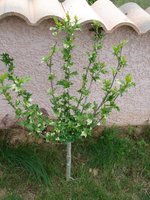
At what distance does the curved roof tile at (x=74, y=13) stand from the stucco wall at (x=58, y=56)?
0.14m

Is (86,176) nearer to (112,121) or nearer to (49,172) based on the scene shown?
(49,172)

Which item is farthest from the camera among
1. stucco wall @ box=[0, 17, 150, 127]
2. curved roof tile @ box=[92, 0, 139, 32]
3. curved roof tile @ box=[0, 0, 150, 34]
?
stucco wall @ box=[0, 17, 150, 127]

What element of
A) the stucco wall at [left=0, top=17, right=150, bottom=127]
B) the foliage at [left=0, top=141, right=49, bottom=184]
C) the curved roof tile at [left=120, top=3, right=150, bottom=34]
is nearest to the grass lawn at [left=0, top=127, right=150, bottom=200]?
the foliage at [left=0, top=141, right=49, bottom=184]

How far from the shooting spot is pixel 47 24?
2959mm

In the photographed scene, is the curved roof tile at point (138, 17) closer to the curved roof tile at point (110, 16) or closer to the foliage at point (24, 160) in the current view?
the curved roof tile at point (110, 16)

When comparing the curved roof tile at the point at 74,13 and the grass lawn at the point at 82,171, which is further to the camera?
the grass lawn at the point at 82,171


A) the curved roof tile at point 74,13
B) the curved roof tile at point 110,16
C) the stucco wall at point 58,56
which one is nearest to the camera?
the curved roof tile at point 74,13

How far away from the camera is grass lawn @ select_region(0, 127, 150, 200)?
2.95m

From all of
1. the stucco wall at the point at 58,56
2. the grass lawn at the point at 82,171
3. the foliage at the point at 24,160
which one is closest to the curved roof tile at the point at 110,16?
the stucco wall at the point at 58,56

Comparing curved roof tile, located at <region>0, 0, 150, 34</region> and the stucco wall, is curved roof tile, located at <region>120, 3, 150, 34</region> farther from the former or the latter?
the stucco wall

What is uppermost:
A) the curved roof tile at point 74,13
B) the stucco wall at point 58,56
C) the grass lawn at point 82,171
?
the curved roof tile at point 74,13

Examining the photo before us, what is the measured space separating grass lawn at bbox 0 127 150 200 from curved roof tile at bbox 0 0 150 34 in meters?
1.17

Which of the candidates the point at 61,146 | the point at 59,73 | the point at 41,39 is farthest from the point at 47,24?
the point at 61,146

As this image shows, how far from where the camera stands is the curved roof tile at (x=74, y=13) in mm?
2688
